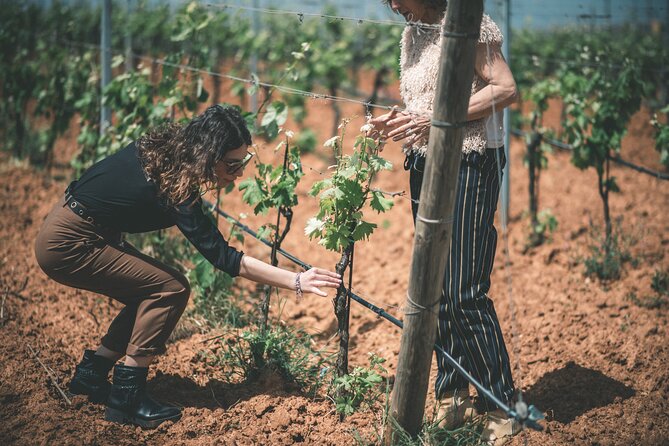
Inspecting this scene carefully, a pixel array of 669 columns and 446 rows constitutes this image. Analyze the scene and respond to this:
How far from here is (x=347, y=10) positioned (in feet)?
41.9

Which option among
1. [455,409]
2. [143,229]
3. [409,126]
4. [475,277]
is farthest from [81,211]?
[455,409]

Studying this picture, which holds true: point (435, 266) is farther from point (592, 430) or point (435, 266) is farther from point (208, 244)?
point (592, 430)

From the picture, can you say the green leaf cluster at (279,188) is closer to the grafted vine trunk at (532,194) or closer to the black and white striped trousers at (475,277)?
the black and white striped trousers at (475,277)

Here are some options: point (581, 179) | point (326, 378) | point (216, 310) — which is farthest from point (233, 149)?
point (581, 179)

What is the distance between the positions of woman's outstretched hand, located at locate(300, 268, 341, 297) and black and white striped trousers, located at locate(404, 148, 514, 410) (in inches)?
17.6

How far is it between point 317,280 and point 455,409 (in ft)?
2.66

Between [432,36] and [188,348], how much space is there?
200 centimetres

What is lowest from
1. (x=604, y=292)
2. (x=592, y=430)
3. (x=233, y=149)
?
(x=592, y=430)

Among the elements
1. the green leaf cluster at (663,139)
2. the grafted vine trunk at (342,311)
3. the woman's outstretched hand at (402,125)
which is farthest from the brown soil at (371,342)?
the green leaf cluster at (663,139)

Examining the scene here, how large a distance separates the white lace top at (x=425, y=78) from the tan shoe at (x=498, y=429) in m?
1.06

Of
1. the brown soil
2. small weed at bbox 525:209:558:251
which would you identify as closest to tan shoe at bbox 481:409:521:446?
the brown soil

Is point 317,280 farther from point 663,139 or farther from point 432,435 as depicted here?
point 663,139

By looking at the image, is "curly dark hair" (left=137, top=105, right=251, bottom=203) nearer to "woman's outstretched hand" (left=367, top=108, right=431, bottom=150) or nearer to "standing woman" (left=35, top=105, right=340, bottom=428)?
"standing woman" (left=35, top=105, right=340, bottom=428)

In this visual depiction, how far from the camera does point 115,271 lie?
9.32ft
